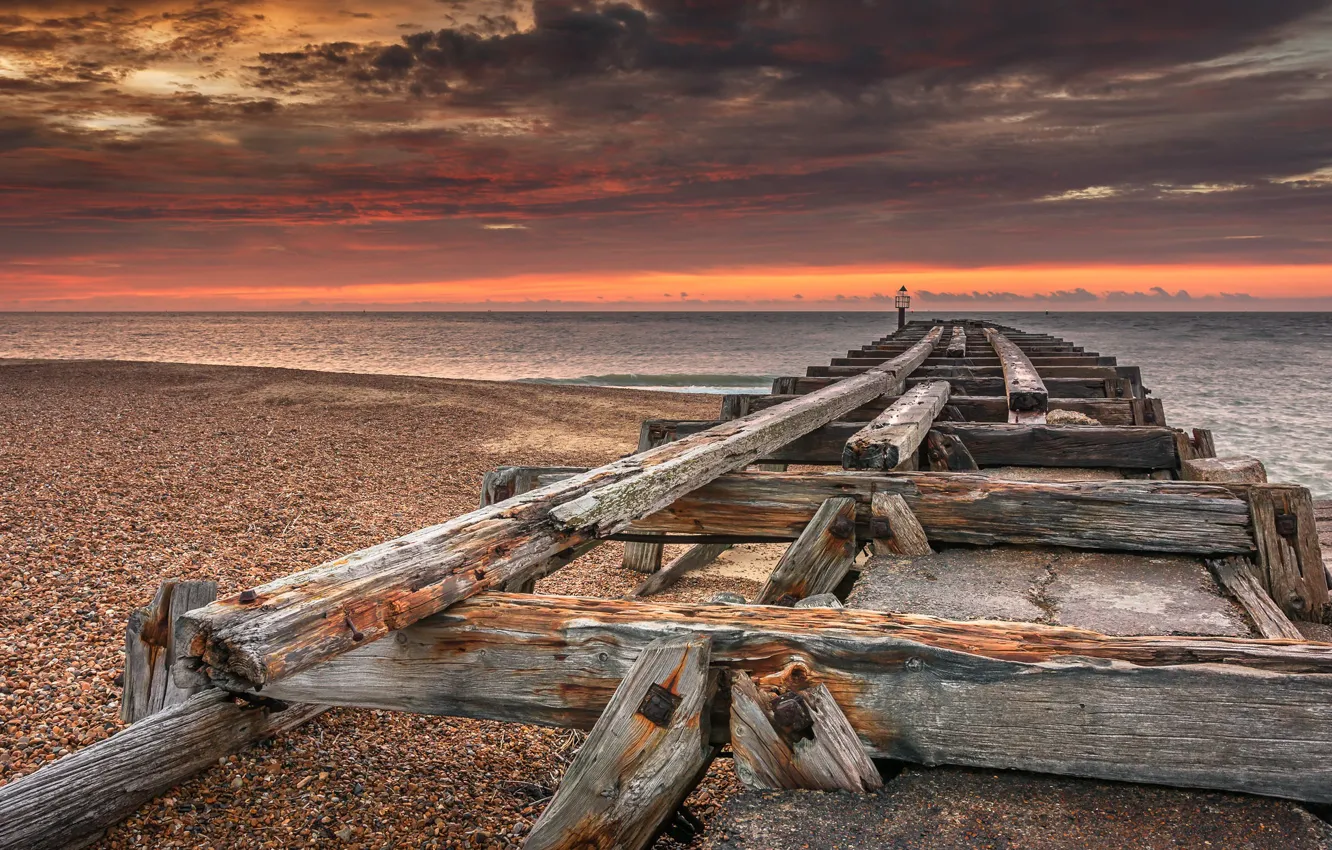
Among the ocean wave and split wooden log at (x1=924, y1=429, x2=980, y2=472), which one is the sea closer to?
the ocean wave

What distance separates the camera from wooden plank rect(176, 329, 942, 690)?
1771mm

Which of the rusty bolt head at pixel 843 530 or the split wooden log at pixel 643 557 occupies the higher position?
the rusty bolt head at pixel 843 530

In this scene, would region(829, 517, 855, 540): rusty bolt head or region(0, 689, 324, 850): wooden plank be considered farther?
region(829, 517, 855, 540): rusty bolt head

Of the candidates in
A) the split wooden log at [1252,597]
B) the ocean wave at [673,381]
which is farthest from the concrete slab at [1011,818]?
the ocean wave at [673,381]

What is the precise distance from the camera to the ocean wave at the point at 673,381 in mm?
33094

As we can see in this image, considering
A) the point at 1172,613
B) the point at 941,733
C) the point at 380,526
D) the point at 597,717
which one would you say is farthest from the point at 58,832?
the point at 380,526

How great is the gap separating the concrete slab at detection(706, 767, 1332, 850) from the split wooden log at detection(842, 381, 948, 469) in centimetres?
210

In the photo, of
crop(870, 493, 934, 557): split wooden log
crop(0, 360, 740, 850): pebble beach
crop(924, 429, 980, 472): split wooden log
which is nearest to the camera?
crop(0, 360, 740, 850): pebble beach

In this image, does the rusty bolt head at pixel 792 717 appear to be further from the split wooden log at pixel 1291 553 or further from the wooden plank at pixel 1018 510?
the split wooden log at pixel 1291 553

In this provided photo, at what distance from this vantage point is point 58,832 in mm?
2174

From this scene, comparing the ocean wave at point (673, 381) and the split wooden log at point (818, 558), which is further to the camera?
the ocean wave at point (673, 381)

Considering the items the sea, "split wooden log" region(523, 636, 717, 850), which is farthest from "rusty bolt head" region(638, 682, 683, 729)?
the sea

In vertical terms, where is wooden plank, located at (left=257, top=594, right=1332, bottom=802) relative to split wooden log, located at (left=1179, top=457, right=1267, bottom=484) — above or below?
below

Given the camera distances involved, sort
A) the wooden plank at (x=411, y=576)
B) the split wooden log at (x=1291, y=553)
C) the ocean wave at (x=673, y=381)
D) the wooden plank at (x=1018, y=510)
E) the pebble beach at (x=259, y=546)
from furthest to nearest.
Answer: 1. the ocean wave at (x=673, y=381)
2. the wooden plank at (x=1018, y=510)
3. the split wooden log at (x=1291, y=553)
4. the pebble beach at (x=259, y=546)
5. the wooden plank at (x=411, y=576)
